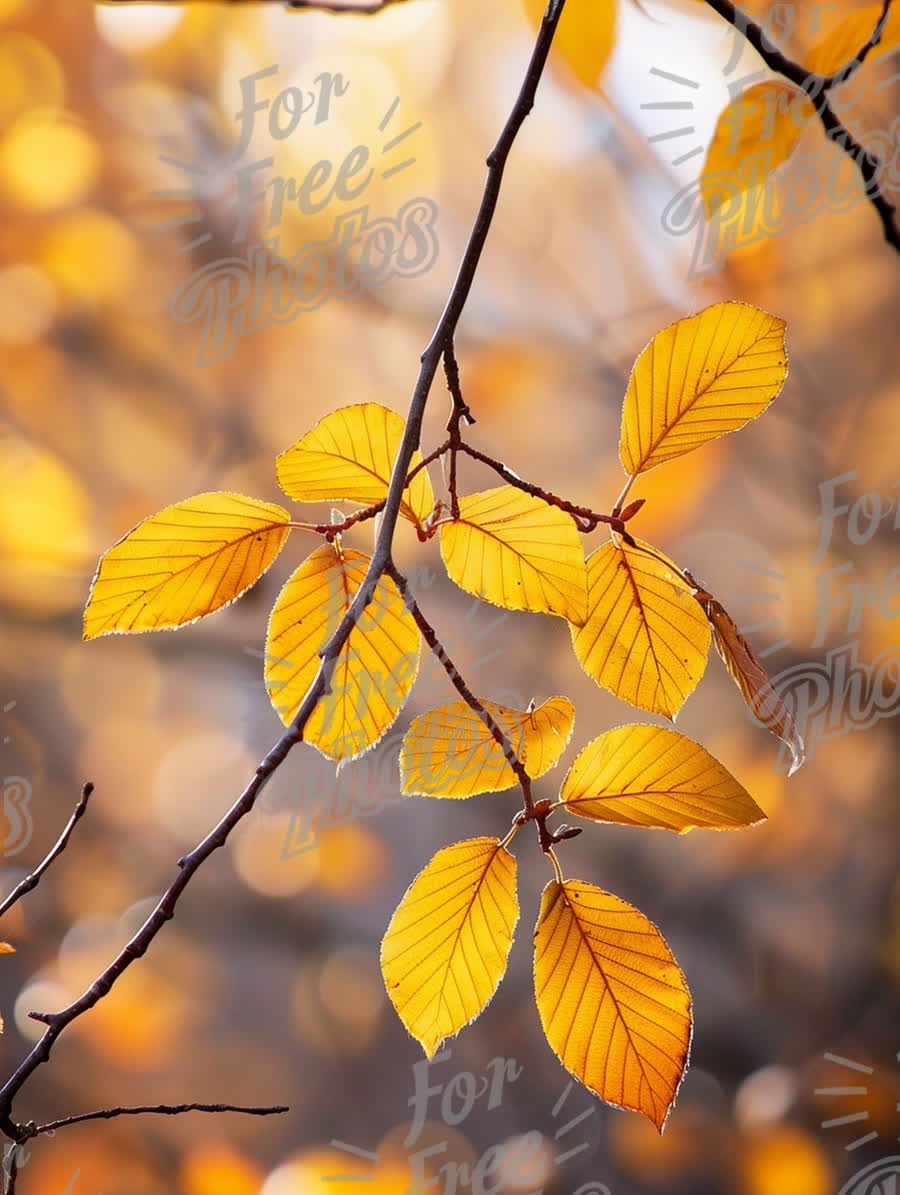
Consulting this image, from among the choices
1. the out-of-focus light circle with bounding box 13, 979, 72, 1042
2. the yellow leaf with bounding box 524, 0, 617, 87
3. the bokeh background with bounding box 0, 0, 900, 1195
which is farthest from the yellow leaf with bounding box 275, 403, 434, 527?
the out-of-focus light circle with bounding box 13, 979, 72, 1042

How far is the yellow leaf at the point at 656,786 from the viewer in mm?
163

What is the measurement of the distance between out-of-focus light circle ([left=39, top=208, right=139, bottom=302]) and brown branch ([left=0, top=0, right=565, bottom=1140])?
67 centimetres

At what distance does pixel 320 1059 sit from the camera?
30.0 inches

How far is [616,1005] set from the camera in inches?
6.4

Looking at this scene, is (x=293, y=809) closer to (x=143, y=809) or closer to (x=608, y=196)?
(x=143, y=809)

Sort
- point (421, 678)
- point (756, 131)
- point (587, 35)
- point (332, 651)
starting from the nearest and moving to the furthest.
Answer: point (332, 651) < point (756, 131) < point (587, 35) < point (421, 678)

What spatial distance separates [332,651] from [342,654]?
0.18 feet

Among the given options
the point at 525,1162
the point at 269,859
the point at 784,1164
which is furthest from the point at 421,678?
the point at 784,1164

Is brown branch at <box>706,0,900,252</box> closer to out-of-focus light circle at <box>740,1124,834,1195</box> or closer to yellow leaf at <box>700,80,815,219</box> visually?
yellow leaf at <box>700,80,815,219</box>

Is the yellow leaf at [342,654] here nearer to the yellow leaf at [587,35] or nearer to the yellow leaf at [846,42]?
the yellow leaf at [846,42]

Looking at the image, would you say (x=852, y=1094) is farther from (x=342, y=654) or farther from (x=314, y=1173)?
(x=342, y=654)

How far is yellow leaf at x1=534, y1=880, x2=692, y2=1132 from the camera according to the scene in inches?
6.3

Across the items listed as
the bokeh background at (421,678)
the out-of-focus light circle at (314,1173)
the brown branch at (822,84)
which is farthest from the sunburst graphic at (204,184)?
the out-of-focus light circle at (314,1173)

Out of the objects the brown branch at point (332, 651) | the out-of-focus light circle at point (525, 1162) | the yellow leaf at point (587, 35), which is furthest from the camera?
the out-of-focus light circle at point (525, 1162)
